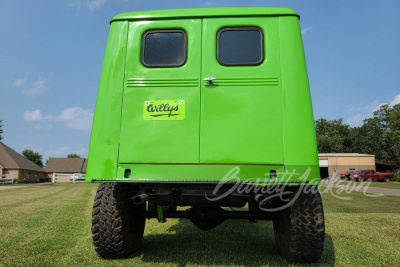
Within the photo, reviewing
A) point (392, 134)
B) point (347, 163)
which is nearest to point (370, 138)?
point (392, 134)

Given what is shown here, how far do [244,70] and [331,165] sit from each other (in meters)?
58.7

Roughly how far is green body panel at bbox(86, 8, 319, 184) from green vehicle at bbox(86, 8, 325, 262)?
0.04 feet

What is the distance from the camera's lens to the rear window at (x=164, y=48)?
327cm

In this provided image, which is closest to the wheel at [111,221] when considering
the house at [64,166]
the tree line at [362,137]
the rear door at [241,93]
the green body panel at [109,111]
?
the green body panel at [109,111]

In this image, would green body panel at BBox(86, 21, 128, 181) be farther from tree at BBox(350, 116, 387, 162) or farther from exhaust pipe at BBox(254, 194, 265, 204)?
tree at BBox(350, 116, 387, 162)

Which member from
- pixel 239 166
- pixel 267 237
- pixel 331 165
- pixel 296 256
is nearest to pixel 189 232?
pixel 267 237

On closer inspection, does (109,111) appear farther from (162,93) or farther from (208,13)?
(208,13)

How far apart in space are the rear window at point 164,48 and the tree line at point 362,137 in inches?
3152

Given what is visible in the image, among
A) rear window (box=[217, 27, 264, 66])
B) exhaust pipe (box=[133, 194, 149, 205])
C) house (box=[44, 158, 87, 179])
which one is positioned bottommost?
exhaust pipe (box=[133, 194, 149, 205])

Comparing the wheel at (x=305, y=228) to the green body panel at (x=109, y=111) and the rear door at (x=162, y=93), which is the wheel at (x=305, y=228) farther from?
the green body panel at (x=109, y=111)

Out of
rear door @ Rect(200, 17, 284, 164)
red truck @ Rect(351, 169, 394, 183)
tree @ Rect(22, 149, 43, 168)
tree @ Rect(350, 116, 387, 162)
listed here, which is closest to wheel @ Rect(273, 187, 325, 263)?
rear door @ Rect(200, 17, 284, 164)

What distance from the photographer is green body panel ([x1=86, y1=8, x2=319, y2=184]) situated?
9.59 feet

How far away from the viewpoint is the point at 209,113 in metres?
3.04

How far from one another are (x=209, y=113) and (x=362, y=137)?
294ft
